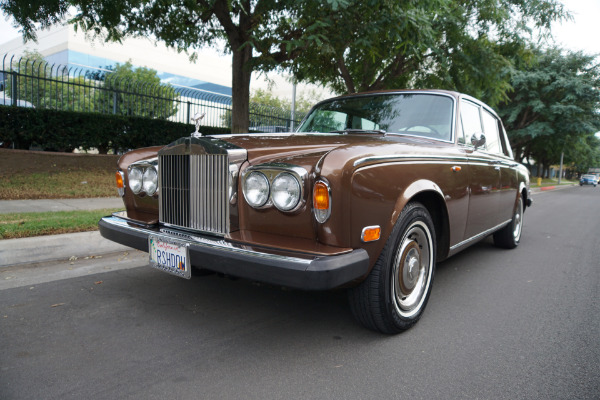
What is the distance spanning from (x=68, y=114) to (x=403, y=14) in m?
7.31

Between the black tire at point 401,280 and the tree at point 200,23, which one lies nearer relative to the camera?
the black tire at point 401,280

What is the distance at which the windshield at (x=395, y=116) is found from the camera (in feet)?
11.3

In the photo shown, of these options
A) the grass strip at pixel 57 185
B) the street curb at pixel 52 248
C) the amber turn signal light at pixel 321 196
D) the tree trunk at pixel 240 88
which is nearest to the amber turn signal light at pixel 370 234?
the amber turn signal light at pixel 321 196

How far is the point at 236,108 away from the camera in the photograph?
30.2 ft

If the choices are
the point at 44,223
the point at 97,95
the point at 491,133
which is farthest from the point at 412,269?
the point at 97,95

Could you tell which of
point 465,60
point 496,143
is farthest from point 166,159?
point 465,60

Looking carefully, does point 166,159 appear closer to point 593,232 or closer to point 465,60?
point 593,232

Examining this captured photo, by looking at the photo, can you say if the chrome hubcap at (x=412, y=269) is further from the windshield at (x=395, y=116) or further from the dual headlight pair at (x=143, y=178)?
the dual headlight pair at (x=143, y=178)

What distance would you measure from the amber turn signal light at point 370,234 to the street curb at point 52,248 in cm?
324

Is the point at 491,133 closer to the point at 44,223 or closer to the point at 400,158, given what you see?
the point at 400,158

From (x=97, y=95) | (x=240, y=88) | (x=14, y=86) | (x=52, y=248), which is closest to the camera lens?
(x=52, y=248)

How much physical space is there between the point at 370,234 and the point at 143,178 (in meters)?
1.77

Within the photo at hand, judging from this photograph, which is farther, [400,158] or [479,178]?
[479,178]

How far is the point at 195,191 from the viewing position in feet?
8.48
